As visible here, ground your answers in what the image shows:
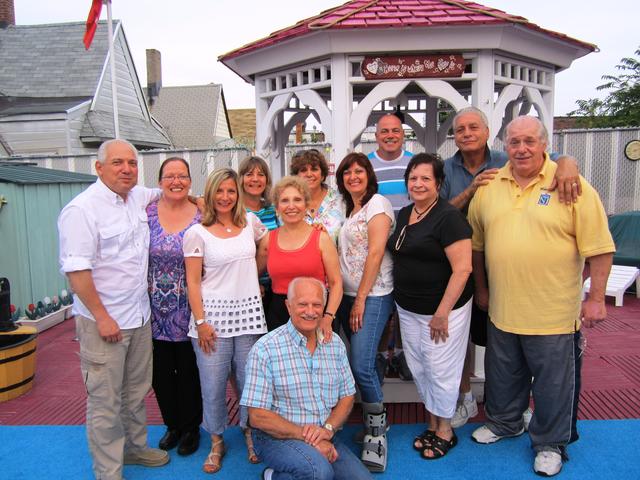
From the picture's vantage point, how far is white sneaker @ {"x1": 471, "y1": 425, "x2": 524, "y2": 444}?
3.34m

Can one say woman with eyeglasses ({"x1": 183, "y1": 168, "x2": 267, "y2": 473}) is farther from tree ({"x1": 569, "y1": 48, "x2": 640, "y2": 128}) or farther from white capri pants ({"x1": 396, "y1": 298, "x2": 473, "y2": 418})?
tree ({"x1": 569, "y1": 48, "x2": 640, "y2": 128})

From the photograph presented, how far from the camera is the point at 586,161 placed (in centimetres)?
1204

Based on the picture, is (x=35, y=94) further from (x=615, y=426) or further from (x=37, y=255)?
(x=615, y=426)

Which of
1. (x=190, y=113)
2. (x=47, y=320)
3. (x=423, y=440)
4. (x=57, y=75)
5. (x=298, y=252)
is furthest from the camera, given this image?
(x=190, y=113)

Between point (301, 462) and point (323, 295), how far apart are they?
2.75 feet

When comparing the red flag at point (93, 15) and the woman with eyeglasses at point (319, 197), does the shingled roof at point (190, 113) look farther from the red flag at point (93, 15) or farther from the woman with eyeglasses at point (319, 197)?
the woman with eyeglasses at point (319, 197)

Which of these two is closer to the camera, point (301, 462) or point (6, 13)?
point (301, 462)

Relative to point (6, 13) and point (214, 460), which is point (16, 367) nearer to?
point (214, 460)

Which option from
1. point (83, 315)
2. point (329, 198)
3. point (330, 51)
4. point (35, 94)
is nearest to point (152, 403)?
point (83, 315)

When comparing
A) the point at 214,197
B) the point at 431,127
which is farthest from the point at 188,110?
the point at 214,197

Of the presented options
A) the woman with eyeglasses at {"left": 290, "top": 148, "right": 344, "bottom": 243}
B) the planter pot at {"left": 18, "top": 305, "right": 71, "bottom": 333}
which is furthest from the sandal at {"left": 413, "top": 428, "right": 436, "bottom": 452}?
the planter pot at {"left": 18, "top": 305, "right": 71, "bottom": 333}

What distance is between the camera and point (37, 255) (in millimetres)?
6629

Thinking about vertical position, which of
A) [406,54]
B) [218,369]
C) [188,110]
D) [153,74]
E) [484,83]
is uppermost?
[153,74]

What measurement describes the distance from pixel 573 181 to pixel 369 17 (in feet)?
7.00
